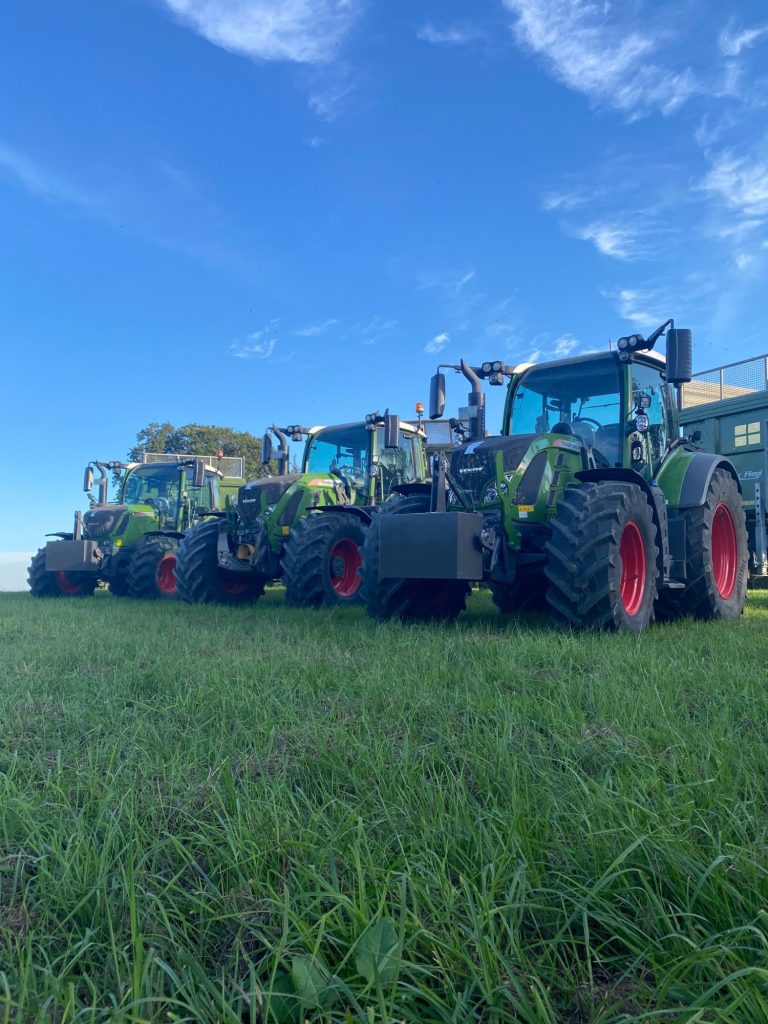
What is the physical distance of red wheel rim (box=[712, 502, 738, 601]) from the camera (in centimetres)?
694

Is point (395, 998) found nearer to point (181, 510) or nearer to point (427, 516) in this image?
point (427, 516)

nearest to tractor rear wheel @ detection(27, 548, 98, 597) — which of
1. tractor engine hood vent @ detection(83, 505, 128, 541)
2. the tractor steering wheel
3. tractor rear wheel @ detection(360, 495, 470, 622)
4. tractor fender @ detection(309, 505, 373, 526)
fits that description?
tractor engine hood vent @ detection(83, 505, 128, 541)

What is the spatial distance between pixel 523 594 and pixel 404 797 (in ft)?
15.7

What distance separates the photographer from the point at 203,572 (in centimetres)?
903

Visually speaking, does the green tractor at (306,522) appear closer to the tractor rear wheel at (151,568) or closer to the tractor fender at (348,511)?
the tractor fender at (348,511)

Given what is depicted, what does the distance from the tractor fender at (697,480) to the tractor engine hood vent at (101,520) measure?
8917 millimetres

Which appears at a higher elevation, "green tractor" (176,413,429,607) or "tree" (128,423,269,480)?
"tree" (128,423,269,480)

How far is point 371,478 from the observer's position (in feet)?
31.1

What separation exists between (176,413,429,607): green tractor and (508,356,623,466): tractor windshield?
193cm

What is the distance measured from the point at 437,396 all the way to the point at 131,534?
25.0 feet

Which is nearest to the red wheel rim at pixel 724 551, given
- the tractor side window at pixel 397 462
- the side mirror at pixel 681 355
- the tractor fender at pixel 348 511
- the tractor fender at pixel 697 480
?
the tractor fender at pixel 697 480

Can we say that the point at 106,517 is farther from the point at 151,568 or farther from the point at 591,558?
the point at 591,558

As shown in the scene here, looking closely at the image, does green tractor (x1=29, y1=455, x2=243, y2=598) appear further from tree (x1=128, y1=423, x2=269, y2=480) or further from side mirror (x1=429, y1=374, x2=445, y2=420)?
tree (x1=128, y1=423, x2=269, y2=480)

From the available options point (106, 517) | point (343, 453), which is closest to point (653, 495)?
point (343, 453)
